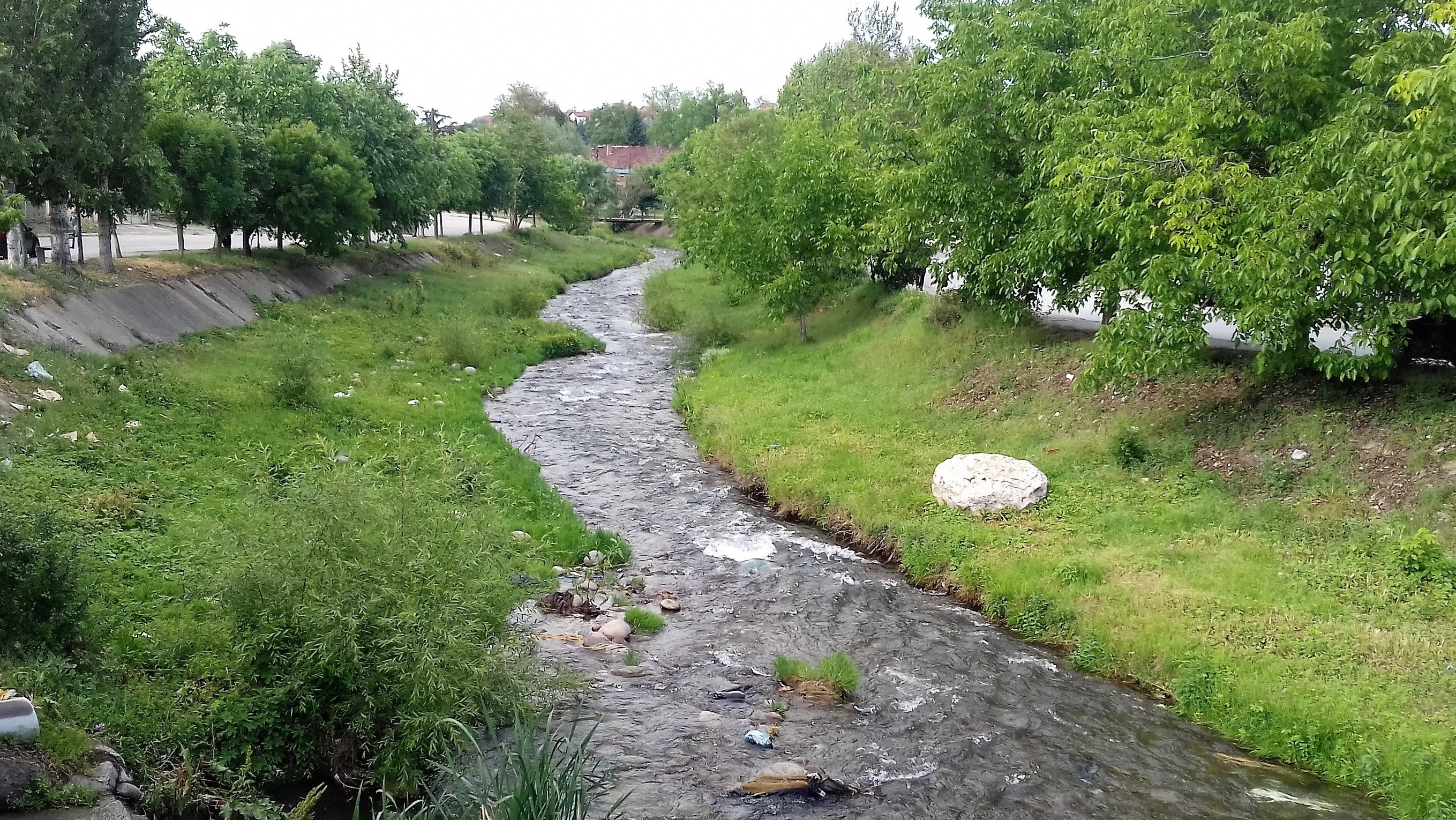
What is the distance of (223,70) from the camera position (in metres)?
29.6

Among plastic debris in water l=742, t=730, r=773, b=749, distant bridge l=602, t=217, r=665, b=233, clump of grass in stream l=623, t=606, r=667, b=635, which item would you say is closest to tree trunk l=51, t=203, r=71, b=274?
clump of grass in stream l=623, t=606, r=667, b=635

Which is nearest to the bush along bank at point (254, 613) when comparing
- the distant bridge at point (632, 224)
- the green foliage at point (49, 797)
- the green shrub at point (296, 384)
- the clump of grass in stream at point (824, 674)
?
the green foliage at point (49, 797)

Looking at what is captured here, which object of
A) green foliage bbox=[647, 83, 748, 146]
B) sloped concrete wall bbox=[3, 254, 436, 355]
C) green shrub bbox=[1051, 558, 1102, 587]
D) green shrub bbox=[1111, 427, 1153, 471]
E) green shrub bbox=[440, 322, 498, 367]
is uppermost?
green foliage bbox=[647, 83, 748, 146]

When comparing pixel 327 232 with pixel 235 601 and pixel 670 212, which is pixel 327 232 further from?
pixel 235 601

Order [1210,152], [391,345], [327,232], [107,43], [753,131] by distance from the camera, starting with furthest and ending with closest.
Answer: [753,131], [327,232], [391,345], [107,43], [1210,152]

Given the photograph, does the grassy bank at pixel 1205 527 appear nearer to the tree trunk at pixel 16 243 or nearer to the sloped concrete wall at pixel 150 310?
the sloped concrete wall at pixel 150 310

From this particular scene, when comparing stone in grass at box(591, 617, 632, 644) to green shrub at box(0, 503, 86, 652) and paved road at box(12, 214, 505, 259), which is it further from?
paved road at box(12, 214, 505, 259)

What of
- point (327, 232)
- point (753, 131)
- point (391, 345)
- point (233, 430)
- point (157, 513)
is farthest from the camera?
point (753, 131)

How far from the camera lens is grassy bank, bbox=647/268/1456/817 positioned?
8.78m

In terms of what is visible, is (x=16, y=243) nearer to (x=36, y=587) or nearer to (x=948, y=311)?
(x=36, y=587)

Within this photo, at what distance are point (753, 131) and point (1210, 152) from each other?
22.1m

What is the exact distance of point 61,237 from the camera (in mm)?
19047

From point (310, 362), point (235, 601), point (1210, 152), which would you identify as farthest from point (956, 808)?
point (310, 362)

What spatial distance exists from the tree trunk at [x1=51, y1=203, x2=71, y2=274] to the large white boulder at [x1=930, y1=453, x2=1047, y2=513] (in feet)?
57.1
